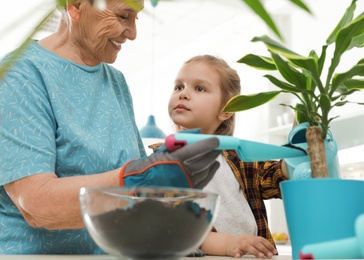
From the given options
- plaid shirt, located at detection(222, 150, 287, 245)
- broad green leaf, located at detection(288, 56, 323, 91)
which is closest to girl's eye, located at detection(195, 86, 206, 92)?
plaid shirt, located at detection(222, 150, 287, 245)

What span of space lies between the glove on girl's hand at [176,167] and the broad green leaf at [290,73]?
218mm

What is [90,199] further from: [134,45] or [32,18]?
[134,45]

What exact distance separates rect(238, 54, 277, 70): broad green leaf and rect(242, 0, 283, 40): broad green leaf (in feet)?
1.88

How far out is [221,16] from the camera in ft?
15.3

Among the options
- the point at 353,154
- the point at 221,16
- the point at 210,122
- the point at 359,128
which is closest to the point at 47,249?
the point at 210,122

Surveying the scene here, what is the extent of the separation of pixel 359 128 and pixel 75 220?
3.05m

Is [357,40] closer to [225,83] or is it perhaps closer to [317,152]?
[317,152]

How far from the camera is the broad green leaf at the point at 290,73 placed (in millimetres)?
757

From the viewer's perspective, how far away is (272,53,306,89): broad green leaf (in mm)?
757

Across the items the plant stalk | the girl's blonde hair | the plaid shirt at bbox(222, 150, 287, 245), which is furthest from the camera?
the girl's blonde hair

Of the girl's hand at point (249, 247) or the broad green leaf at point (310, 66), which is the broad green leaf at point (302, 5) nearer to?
the broad green leaf at point (310, 66)

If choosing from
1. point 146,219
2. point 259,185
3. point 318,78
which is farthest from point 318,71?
point 259,185

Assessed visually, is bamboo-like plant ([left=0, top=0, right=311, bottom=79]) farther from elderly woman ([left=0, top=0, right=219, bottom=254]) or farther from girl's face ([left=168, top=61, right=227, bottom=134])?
girl's face ([left=168, top=61, right=227, bottom=134])

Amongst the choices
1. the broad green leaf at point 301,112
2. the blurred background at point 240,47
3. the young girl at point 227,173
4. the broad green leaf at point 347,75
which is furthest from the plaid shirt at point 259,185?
the blurred background at point 240,47
